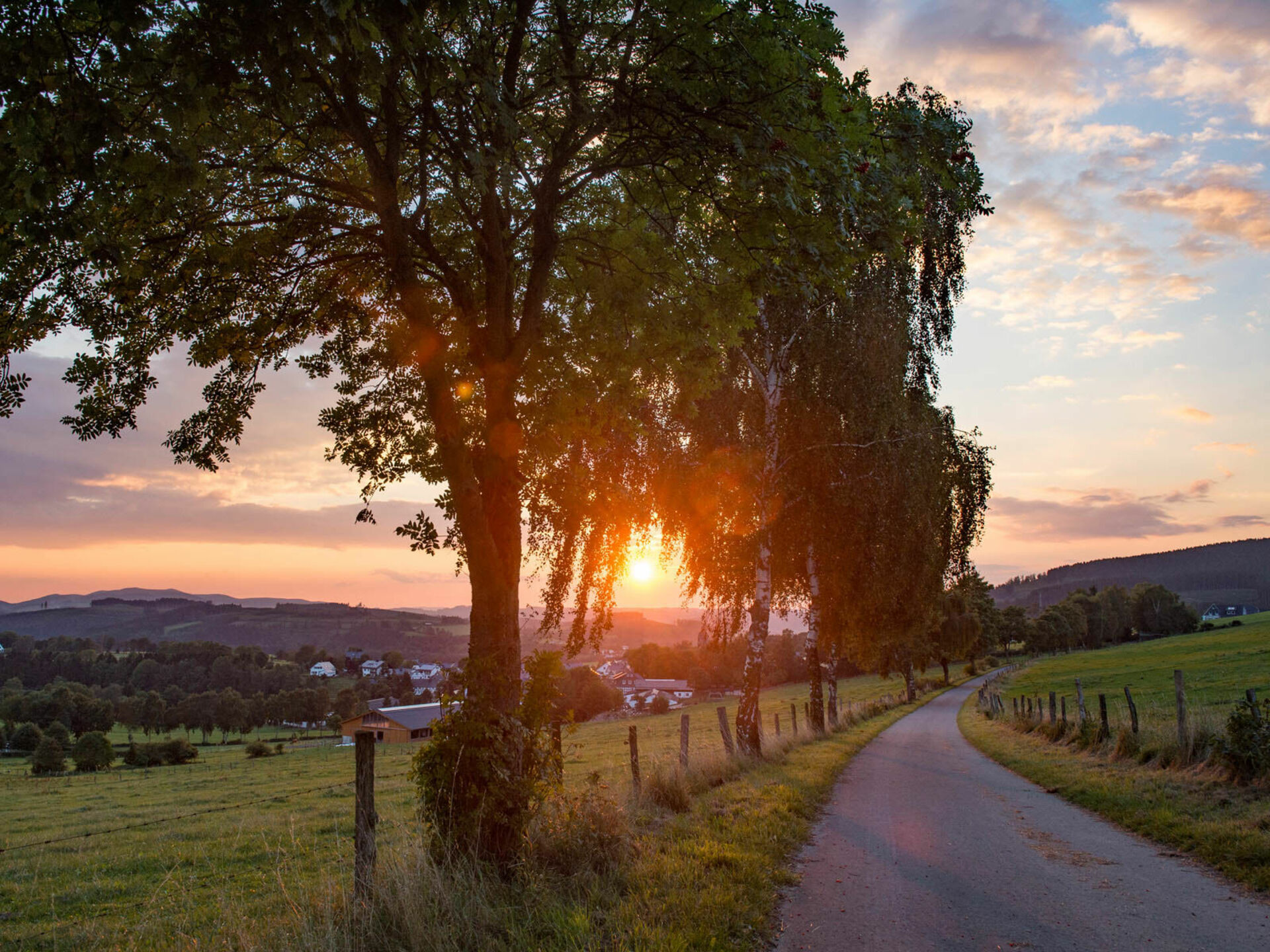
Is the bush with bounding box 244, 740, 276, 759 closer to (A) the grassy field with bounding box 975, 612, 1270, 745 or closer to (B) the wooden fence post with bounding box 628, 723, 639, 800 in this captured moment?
(A) the grassy field with bounding box 975, 612, 1270, 745

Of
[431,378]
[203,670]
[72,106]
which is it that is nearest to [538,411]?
[431,378]

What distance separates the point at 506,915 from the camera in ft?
16.9

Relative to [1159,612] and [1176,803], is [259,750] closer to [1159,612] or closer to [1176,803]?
[1176,803]

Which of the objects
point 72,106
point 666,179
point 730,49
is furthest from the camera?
point 666,179

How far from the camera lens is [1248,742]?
927cm

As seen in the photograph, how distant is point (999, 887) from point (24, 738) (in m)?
95.1

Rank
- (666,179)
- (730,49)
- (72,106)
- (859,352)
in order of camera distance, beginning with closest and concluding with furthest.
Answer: (72,106), (730,49), (666,179), (859,352)

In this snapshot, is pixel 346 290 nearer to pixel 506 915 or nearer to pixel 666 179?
pixel 666 179

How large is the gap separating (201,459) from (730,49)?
294 inches

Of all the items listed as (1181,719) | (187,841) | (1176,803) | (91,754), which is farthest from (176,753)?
(1176,803)

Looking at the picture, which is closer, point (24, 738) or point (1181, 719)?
point (1181, 719)

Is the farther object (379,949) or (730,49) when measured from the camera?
(730,49)

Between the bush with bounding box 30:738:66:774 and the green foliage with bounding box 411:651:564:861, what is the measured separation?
2786 inches

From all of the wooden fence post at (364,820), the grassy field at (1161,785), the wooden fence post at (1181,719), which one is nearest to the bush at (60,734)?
the grassy field at (1161,785)
